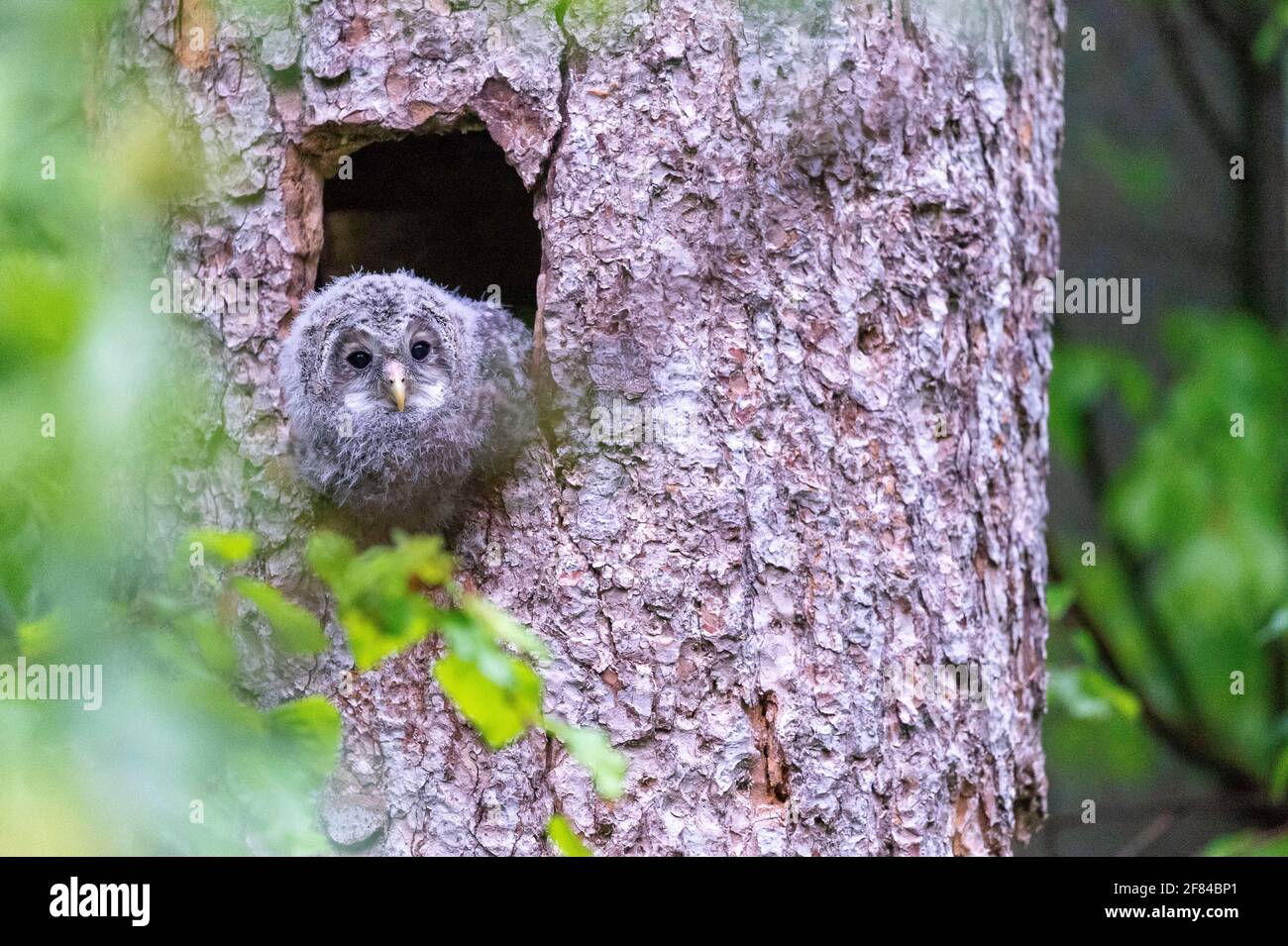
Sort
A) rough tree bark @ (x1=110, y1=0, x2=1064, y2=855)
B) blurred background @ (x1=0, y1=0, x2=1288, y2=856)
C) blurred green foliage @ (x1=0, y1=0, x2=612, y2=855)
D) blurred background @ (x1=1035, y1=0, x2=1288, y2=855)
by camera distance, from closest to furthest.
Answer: blurred green foliage @ (x1=0, y1=0, x2=612, y2=855) → blurred background @ (x1=0, y1=0, x2=1288, y2=856) → rough tree bark @ (x1=110, y1=0, x2=1064, y2=855) → blurred background @ (x1=1035, y1=0, x2=1288, y2=855)

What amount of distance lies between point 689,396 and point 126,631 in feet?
4.89

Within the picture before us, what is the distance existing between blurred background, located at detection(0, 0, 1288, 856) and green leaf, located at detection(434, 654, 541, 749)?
0.15 meters

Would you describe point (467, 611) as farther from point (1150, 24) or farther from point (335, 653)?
point (1150, 24)

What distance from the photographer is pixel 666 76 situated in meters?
2.68

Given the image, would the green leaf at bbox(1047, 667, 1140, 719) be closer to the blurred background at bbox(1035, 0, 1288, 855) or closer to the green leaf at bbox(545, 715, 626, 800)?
the blurred background at bbox(1035, 0, 1288, 855)

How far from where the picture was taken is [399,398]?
9.89ft

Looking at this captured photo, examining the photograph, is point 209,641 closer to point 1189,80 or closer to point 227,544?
point 227,544

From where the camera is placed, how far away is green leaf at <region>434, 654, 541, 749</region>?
136cm

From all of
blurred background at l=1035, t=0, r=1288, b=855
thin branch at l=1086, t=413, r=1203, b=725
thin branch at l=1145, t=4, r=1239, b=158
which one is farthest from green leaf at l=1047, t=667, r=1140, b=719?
thin branch at l=1145, t=4, r=1239, b=158

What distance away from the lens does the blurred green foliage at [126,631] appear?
1.17 metres

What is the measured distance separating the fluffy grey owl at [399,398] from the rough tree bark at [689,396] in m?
0.12

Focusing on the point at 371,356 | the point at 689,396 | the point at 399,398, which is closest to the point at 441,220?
the point at 371,356

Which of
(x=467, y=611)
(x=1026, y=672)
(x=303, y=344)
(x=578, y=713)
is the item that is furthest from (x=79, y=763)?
(x=1026, y=672)

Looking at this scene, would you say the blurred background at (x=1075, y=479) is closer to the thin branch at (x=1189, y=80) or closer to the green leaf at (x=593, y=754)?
the thin branch at (x=1189, y=80)
